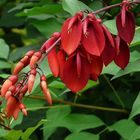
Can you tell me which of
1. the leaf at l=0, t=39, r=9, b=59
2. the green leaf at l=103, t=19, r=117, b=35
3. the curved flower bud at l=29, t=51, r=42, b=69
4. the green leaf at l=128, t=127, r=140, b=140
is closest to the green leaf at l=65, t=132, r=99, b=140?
the green leaf at l=128, t=127, r=140, b=140

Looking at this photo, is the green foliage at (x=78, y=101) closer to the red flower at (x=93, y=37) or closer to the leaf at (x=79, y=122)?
the leaf at (x=79, y=122)

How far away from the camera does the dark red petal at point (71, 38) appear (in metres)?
0.99

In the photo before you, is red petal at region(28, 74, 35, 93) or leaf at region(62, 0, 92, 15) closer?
red petal at region(28, 74, 35, 93)

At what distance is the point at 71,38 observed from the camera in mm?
999

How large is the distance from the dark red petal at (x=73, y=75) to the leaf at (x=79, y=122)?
1.88 ft

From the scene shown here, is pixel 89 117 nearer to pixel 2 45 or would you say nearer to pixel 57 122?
pixel 57 122

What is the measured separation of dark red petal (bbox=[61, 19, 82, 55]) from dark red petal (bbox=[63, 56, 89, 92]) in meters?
0.03

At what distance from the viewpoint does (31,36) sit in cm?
251

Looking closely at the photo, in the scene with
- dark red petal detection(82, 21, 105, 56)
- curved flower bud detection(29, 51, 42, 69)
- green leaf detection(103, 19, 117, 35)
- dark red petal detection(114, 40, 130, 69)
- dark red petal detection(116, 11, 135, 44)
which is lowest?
green leaf detection(103, 19, 117, 35)

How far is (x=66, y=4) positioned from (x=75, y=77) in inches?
26.3

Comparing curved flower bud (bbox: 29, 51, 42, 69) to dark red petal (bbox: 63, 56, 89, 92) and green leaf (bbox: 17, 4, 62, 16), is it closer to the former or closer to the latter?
dark red petal (bbox: 63, 56, 89, 92)

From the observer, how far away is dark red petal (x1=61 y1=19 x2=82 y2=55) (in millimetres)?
991

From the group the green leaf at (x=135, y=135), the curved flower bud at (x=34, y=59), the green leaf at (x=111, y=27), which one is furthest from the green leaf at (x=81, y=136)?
the curved flower bud at (x=34, y=59)

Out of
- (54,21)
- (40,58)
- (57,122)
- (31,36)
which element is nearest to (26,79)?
(40,58)
